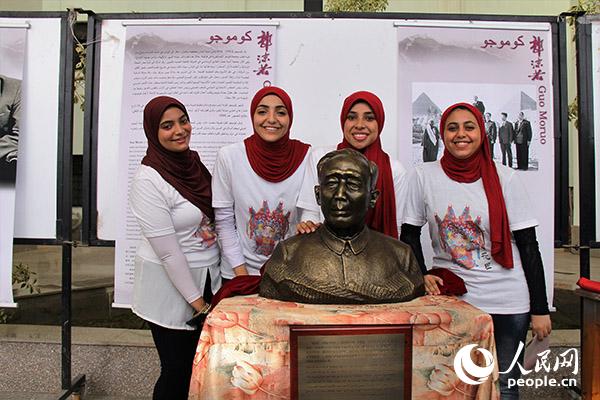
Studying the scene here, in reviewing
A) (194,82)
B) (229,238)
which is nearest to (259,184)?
(229,238)

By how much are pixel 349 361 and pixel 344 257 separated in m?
0.42

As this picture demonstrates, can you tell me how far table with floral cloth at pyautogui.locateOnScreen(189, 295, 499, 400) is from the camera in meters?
1.97

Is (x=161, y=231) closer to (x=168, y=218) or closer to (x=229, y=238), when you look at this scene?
(x=168, y=218)

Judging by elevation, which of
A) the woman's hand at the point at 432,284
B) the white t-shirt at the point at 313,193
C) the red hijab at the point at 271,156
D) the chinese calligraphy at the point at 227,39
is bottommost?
the woman's hand at the point at 432,284

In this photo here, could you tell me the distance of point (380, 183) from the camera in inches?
94.6

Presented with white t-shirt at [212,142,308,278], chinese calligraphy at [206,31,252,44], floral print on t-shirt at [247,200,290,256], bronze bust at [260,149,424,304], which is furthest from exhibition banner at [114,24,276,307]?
bronze bust at [260,149,424,304]

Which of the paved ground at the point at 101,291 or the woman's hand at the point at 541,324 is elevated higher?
the woman's hand at the point at 541,324

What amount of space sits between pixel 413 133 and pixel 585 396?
5.48 feet

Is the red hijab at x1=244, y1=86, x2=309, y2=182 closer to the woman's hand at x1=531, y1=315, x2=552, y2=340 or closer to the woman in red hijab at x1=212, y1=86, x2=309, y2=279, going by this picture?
the woman in red hijab at x1=212, y1=86, x2=309, y2=279

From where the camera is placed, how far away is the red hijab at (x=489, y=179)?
2.40m

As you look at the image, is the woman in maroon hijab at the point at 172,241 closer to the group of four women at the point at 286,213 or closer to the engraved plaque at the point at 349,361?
the group of four women at the point at 286,213

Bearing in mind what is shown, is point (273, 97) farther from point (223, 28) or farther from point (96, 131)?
point (96, 131)

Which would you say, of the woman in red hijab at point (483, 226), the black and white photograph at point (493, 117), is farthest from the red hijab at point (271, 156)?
the black and white photograph at point (493, 117)

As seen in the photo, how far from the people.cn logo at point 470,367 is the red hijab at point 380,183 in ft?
2.05
